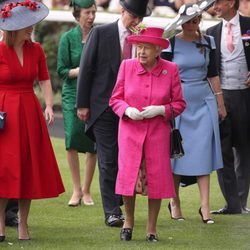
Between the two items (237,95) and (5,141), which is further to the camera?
(237,95)

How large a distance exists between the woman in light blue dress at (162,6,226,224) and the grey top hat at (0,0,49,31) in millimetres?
1594

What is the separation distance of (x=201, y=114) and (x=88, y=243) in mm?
1969

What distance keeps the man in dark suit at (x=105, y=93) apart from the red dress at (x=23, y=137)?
1028mm

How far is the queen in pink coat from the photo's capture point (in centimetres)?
976

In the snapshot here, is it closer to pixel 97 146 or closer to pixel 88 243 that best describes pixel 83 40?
pixel 97 146

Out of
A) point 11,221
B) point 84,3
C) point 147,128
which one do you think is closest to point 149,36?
point 147,128

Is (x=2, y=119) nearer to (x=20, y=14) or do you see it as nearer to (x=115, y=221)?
(x=20, y=14)

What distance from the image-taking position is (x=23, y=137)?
32.1ft

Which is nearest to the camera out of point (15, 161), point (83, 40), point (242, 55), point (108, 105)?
point (15, 161)

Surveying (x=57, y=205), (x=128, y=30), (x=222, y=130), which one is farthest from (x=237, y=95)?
(x=57, y=205)

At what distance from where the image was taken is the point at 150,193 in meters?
9.75

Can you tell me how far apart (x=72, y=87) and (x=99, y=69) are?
149 cm

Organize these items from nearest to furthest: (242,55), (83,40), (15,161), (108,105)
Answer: (15,161) → (108,105) → (242,55) → (83,40)

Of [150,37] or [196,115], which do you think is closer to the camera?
[150,37]
